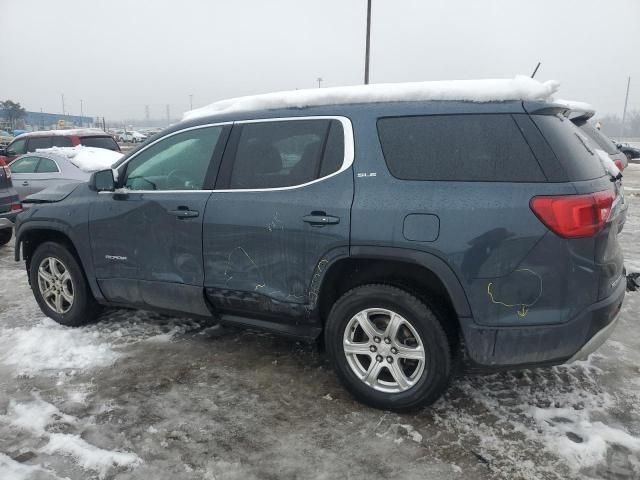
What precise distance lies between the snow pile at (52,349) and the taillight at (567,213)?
316cm

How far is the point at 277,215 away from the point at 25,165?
324 inches

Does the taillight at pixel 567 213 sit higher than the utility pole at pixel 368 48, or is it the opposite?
the utility pole at pixel 368 48

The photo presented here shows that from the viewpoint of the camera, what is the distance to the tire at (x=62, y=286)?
4.28 m

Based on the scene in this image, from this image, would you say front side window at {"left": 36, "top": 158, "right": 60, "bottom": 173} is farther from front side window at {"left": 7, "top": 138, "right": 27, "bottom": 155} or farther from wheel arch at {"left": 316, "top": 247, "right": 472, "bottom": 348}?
wheel arch at {"left": 316, "top": 247, "right": 472, "bottom": 348}

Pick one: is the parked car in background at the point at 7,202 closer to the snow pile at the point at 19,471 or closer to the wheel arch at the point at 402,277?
the snow pile at the point at 19,471

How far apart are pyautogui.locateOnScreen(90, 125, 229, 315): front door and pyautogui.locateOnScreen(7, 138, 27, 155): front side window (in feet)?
30.8

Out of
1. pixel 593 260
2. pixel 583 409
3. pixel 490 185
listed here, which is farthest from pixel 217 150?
pixel 583 409

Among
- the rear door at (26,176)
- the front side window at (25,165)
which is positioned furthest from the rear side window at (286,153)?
the front side window at (25,165)

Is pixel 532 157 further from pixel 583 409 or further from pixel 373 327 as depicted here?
pixel 583 409

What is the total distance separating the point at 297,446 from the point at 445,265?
1.28 m

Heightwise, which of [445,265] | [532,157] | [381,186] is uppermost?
[532,157]

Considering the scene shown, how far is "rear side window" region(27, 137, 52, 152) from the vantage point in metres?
11.2

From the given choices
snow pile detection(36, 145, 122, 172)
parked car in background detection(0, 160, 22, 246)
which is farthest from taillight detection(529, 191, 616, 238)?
snow pile detection(36, 145, 122, 172)

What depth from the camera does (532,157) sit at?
8.50ft
